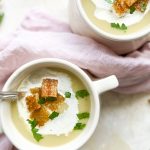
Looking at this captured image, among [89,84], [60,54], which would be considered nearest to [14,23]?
[60,54]

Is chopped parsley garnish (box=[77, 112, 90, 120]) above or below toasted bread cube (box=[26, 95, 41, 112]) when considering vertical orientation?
below

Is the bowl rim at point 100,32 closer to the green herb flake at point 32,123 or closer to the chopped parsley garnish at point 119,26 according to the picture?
the chopped parsley garnish at point 119,26

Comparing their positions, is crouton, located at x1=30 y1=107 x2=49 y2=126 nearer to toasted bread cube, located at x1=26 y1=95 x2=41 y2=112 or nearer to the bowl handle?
toasted bread cube, located at x1=26 y1=95 x2=41 y2=112

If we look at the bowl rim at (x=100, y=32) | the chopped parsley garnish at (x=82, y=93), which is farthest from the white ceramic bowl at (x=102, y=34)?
the chopped parsley garnish at (x=82, y=93)

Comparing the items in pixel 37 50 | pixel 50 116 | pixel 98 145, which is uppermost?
pixel 37 50

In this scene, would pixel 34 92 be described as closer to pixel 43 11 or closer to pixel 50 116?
pixel 50 116

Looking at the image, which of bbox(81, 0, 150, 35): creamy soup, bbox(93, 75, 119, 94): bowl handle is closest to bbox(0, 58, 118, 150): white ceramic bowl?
bbox(93, 75, 119, 94): bowl handle

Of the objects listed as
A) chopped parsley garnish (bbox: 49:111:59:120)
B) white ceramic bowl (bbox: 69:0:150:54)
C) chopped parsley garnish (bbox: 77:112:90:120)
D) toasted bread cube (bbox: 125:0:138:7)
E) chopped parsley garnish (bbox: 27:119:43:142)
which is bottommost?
chopped parsley garnish (bbox: 27:119:43:142)
